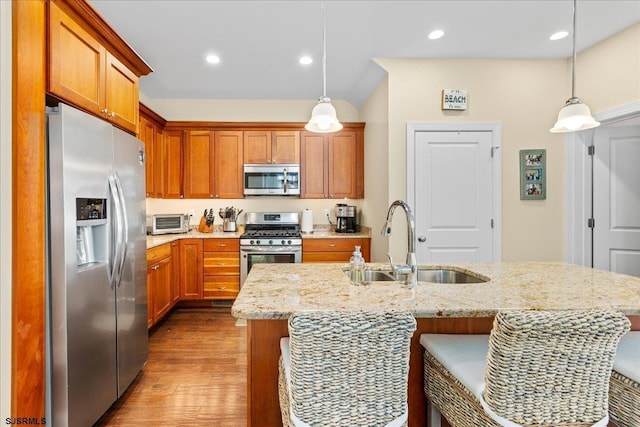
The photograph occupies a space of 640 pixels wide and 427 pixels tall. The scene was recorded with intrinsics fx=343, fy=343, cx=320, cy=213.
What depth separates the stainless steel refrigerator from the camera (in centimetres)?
165

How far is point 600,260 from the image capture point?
128 inches

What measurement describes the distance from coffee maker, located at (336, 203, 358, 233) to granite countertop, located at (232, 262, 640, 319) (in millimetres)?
2489

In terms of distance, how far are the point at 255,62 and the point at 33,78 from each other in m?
2.21

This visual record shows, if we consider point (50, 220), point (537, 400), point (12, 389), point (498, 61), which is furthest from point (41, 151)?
point (498, 61)

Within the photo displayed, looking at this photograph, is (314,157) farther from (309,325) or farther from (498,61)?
(309,325)

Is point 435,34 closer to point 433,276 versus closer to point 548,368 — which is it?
point 433,276

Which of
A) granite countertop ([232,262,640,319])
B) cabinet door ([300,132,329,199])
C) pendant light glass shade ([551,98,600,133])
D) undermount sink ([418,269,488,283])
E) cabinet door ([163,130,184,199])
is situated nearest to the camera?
granite countertop ([232,262,640,319])

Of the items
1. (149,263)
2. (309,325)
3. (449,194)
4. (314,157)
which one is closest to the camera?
(309,325)

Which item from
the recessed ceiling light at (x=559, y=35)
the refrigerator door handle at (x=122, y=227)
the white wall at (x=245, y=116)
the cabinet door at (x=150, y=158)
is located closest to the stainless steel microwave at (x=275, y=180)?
the white wall at (x=245, y=116)

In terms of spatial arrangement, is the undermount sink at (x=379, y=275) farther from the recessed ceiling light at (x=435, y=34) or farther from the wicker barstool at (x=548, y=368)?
the recessed ceiling light at (x=435, y=34)

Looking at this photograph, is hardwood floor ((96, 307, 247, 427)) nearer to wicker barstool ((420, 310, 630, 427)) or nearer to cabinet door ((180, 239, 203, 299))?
cabinet door ((180, 239, 203, 299))

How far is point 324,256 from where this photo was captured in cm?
415

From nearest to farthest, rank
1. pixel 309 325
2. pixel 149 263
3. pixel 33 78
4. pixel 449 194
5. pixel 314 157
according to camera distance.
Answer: pixel 309 325 → pixel 33 78 → pixel 149 263 → pixel 449 194 → pixel 314 157

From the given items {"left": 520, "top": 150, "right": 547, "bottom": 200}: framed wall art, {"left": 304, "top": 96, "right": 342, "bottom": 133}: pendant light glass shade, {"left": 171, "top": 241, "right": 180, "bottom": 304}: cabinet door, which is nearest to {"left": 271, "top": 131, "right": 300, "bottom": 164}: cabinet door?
{"left": 171, "top": 241, "right": 180, "bottom": 304}: cabinet door
